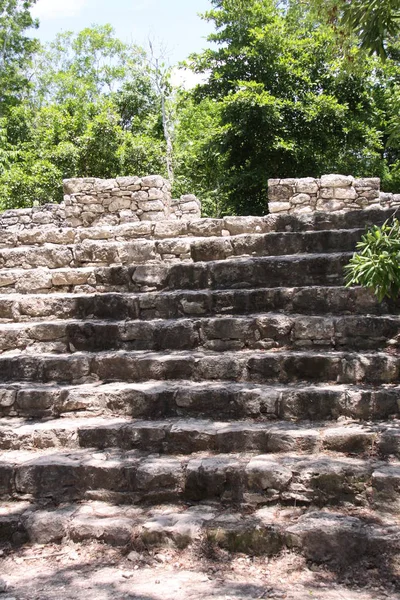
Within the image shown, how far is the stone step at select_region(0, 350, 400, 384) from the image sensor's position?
3809 millimetres

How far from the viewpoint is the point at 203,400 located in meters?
3.82

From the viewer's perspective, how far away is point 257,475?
10.2 ft

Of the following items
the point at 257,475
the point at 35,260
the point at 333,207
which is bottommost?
the point at 257,475

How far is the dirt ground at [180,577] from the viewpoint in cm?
248

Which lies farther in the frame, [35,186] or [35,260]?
[35,186]

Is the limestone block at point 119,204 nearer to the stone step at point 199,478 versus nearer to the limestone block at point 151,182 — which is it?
the limestone block at point 151,182

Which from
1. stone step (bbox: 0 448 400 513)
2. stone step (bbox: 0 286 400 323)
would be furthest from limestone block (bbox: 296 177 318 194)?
stone step (bbox: 0 448 400 513)

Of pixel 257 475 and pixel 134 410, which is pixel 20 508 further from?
pixel 257 475

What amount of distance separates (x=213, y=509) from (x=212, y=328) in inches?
66.3

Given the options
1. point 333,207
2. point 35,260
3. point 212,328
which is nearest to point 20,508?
point 212,328

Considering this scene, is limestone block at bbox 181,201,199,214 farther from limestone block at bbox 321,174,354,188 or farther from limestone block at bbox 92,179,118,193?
limestone block at bbox 321,174,354,188

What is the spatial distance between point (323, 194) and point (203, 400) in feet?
16.2

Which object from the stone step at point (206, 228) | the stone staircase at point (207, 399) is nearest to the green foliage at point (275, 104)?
the stone step at point (206, 228)

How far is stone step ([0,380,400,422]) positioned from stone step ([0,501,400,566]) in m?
0.76
